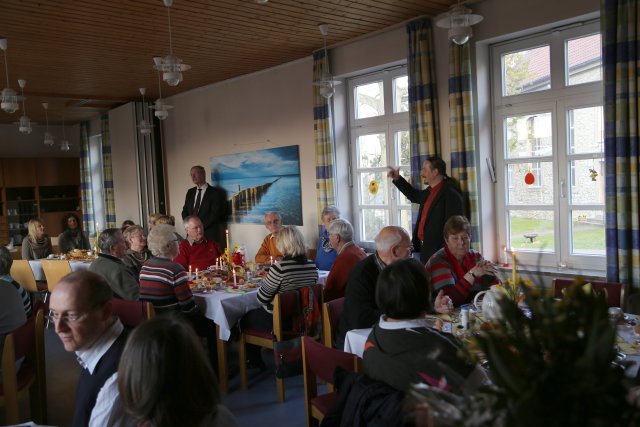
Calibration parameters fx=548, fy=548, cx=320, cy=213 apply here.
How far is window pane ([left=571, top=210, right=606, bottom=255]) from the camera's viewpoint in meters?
4.87

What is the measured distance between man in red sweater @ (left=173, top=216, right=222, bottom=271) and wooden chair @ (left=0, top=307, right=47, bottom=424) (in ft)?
7.12

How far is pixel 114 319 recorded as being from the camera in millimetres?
2227

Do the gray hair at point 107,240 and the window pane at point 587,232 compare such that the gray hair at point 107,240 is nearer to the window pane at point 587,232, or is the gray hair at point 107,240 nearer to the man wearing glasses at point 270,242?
the man wearing glasses at point 270,242

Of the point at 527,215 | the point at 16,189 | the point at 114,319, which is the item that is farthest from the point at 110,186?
the point at 114,319

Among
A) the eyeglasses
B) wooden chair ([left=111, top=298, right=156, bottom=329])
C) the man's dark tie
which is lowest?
wooden chair ([left=111, top=298, right=156, bottom=329])

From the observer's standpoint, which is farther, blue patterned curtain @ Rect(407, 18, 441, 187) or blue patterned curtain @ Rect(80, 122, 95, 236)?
blue patterned curtain @ Rect(80, 122, 95, 236)

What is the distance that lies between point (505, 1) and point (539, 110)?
3.44 ft

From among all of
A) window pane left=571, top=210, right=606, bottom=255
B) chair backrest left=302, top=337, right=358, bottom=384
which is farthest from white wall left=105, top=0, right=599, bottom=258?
chair backrest left=302, top=337, right=358, bottom=384

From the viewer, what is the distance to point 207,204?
8445 mm

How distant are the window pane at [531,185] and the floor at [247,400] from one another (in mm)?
2767

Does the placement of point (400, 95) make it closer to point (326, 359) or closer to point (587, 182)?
point (587, 182)

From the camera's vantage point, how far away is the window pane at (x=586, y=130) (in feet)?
15.7

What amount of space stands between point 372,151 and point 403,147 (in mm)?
472

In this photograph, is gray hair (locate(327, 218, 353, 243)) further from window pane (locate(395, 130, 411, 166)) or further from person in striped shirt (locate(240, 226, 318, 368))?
window pane (locate(395, 130, 411, 166))
